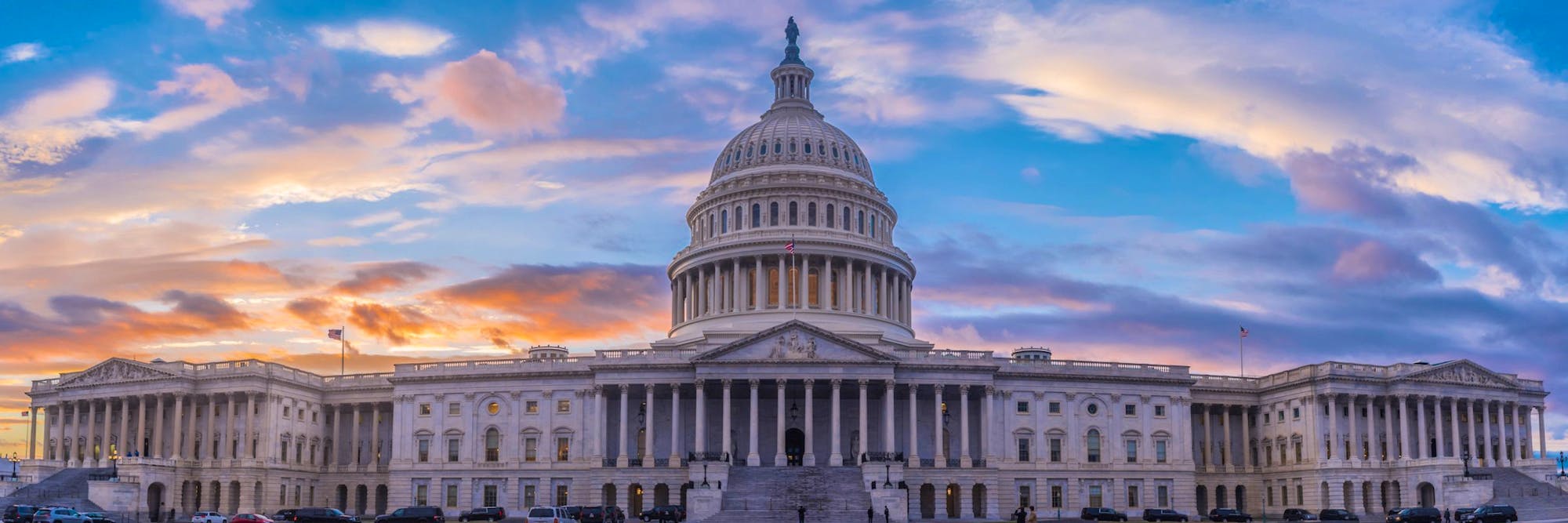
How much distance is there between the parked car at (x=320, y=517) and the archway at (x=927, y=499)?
38.5 m

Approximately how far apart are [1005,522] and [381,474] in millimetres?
50540

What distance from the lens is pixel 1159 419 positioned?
114m

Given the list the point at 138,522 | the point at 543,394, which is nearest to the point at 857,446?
the point at 543,394

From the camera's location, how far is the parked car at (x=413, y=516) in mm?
88125

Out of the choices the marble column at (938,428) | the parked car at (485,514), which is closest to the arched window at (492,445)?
the parked car at (485,514)

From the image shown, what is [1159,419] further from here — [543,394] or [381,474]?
[381,474]

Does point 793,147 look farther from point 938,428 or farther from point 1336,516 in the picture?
point 1336,516

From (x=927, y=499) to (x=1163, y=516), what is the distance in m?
16.2

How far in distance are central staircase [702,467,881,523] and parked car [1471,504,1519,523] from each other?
3636cm

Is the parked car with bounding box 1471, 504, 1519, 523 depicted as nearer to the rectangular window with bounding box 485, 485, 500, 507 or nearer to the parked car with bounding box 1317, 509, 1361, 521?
the parked car with bounding box 1317, 509, 1361, 521

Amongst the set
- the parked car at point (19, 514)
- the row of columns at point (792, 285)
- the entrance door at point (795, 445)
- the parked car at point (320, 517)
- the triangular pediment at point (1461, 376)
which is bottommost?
the parked car at point (320, 517)

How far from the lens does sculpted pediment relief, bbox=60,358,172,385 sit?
116 meters

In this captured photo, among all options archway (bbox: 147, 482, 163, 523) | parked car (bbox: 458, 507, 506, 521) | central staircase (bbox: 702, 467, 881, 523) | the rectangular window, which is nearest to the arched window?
the rectangular window

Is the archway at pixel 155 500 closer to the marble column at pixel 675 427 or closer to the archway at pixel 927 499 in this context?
the marble column at pixel 675 427
